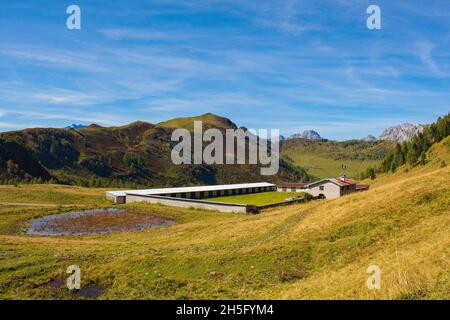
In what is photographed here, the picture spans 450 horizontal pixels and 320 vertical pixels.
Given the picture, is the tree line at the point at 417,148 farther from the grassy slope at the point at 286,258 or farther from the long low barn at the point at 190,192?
the grassy slope at the point at 286,258

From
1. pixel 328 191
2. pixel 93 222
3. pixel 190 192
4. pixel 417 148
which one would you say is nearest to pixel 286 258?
pixel 93 222

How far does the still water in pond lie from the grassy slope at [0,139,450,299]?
48.5 feet

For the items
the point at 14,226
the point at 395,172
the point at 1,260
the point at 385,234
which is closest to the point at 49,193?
the point at 14,226


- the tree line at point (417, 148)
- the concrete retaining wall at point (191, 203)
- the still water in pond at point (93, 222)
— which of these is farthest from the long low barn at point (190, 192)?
the tree line at point (417, 148)

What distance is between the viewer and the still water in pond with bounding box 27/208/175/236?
186 ft

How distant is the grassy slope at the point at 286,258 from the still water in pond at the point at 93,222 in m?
14.8

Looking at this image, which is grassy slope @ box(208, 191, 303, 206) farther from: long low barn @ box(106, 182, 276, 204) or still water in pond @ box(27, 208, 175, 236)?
still water in pond @ box(27, 208, 175, 236)

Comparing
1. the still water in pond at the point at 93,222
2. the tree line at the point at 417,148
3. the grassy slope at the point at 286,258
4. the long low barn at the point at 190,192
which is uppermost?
the tree line at the point at 417,148

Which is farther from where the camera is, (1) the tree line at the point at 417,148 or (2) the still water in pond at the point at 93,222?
(1) the tree line at the point at 417,148

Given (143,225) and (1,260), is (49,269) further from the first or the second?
(143,225)

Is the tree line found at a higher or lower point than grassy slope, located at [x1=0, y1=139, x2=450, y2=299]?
higher

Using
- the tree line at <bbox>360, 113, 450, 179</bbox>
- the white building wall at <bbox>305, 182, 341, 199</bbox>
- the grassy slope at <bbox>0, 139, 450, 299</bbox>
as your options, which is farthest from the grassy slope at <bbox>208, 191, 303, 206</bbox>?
the tree line at <bbox>360, 113, 450, 179</bbox>

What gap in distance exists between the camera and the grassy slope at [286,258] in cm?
2042

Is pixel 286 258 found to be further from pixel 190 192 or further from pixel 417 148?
pixel 417 148
